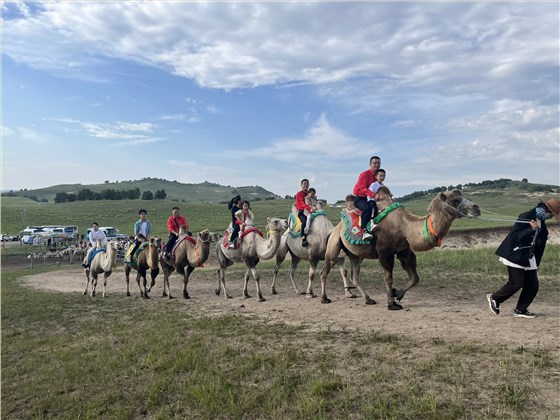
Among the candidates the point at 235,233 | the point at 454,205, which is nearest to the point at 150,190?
the point at 235,233

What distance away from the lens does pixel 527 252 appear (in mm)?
7547

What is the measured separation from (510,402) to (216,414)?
3488 mm

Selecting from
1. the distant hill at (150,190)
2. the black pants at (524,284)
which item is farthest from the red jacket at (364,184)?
the distant hill at (150,190)

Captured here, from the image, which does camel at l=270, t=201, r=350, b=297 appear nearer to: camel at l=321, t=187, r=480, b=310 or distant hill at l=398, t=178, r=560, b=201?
camel at l=321, t=187, r=480, b=310

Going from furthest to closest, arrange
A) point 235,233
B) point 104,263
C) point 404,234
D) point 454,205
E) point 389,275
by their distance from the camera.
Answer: point 104,263, point 235,233, point 389,275, point 404,234, point 454,205

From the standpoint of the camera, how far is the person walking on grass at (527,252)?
24.7 feet

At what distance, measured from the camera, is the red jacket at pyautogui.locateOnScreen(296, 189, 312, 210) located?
1205 centimetres

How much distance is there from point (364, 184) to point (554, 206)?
414cm

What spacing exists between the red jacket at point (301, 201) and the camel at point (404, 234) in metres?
1.52

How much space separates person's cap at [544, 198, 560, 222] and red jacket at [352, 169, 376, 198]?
3.73 m

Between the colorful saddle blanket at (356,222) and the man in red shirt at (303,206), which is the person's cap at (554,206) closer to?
the colorful saddle blanket at (356,222)

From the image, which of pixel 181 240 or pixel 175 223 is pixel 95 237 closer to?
pixel 175 223

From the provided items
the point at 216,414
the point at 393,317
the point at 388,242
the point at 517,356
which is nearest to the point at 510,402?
the point at 517,356

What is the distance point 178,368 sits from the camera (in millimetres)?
6098
